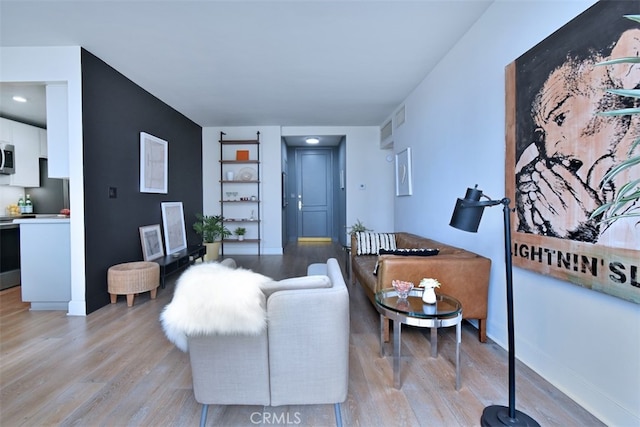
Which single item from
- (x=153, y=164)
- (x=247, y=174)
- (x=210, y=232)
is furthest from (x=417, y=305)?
(x=247, y=174)

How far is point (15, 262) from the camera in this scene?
380cm

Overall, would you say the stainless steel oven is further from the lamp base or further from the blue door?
the blue door

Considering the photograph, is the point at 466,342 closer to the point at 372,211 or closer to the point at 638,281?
the point at 638,281

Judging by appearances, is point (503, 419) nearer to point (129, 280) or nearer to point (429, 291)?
point (429, 291)

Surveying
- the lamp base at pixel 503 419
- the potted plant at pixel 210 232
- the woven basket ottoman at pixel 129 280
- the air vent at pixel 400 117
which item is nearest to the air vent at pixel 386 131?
the air vent at pixel 400 117

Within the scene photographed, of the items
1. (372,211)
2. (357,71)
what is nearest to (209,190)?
(372,211)

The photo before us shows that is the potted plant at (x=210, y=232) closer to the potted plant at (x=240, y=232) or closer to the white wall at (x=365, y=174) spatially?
the potted plant at (x=240, y=232)

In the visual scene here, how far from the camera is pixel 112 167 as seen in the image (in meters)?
3.32

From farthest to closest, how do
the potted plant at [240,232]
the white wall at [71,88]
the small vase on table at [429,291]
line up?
the potted plant at [240,232], the white wall at [71,88], the small vase on table at [429,291]

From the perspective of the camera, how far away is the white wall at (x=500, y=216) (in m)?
1.39

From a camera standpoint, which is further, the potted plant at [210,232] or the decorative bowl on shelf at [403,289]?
the potted plant at [210,232]

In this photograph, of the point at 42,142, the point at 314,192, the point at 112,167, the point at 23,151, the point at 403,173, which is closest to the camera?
the point at 112,167

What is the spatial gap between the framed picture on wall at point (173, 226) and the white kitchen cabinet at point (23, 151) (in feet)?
7.56

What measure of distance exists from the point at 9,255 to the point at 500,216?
5517 millimetres
